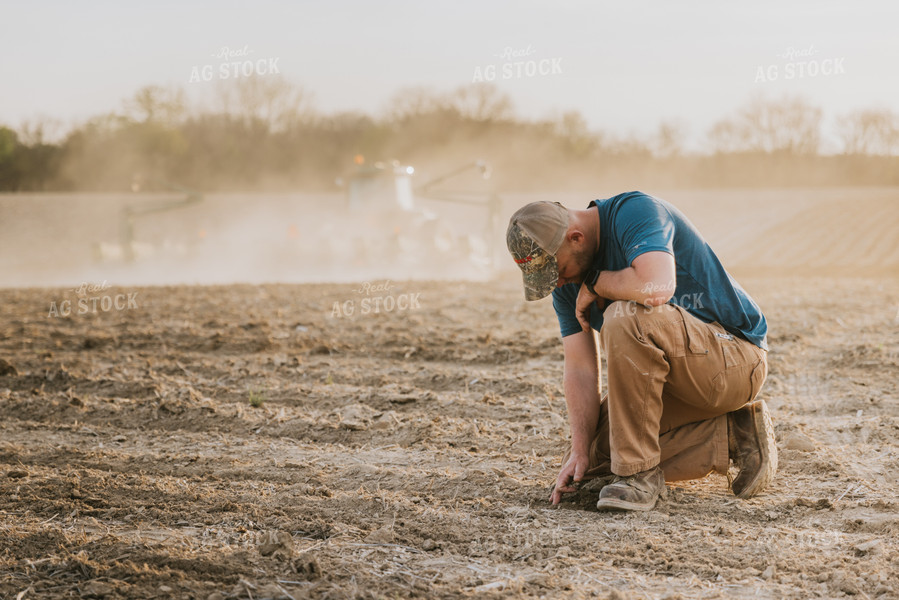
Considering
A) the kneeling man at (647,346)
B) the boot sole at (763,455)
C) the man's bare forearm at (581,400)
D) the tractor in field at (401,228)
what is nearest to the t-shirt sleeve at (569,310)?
the kneeling man at (647,346)

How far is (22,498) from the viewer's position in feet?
9.81

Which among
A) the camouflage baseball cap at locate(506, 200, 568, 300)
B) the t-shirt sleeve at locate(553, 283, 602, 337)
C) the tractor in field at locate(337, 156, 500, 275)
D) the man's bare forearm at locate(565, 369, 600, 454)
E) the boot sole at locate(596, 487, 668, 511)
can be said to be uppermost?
the tractor in field at locate(337, 156, 500, 275)

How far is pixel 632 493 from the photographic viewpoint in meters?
2.81

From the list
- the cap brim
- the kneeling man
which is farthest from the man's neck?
the cap brim

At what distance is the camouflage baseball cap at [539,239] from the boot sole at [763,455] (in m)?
1.00

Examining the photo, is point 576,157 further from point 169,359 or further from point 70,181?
point 169,359

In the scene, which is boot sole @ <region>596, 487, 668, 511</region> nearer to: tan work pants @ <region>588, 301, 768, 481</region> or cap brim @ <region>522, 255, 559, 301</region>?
tan work pants @ <region>588, 301, 768, 481</region>

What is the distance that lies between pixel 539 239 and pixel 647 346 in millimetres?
537

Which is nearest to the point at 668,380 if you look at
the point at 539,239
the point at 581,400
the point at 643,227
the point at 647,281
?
the point at 581,400

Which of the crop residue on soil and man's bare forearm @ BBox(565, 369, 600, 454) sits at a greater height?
man's bare forearm @ BBox(565, 369, 600, 454)

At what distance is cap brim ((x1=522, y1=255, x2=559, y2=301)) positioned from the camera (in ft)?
9.18

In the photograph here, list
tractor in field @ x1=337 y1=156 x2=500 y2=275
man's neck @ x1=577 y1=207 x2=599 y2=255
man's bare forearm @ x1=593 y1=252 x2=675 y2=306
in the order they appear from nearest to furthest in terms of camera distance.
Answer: man's bare forearm @ x1=593 y1=252 x2=675 y2=306 → man's neck @ x1=577 y1=207 x2=599 y2=255 → tractor in field @ x1=337 y1=156 x2=500 y2=275

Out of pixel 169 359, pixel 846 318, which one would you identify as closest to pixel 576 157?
pixel 846 318

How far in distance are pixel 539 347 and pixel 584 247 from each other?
310 centimetres
